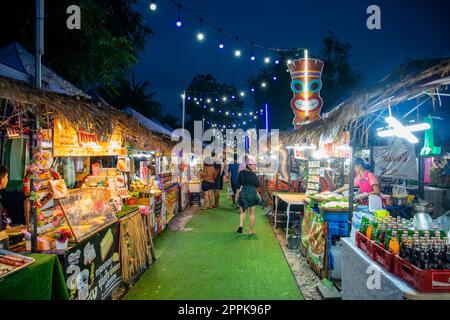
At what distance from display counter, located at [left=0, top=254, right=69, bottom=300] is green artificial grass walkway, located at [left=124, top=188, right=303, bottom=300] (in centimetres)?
165

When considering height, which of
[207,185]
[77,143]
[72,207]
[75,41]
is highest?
[75,41]

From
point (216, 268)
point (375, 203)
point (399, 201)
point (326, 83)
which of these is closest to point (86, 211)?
point (216, 268)

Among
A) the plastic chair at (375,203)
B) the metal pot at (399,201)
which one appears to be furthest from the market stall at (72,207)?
the metal pot at (399,201)

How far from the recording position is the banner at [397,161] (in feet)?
26.2

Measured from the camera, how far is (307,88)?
439 inches

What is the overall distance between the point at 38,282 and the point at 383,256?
3.51 meters

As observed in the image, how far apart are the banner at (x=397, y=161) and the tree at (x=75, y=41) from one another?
9.83 metres

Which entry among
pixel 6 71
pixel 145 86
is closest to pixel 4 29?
pixel 6 71

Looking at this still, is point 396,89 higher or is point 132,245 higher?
point 396,89

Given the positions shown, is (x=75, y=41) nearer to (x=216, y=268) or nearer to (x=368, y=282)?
(x=216, y=268)

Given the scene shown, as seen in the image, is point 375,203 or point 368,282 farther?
point 375,203

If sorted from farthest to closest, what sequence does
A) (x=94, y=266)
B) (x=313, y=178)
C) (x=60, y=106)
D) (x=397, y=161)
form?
1. (x=313, y=178)
2. (x=397, y=161)
3. (x=94, y=266)
4. (x=60, y=106)

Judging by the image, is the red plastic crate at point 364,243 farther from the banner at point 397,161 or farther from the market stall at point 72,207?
the banner at point 397,161

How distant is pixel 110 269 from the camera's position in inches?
181
